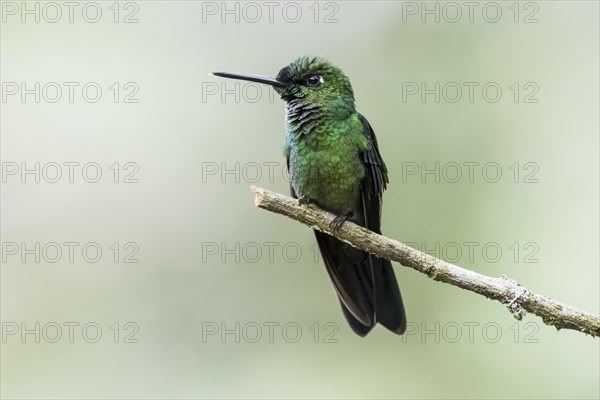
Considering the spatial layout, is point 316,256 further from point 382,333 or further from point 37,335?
point 37,335

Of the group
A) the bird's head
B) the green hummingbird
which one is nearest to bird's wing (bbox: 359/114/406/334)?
the green hummingbird

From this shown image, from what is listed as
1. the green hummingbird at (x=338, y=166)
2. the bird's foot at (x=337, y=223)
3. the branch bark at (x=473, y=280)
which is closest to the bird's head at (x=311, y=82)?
the green hummingbird at (x=338, y=166)

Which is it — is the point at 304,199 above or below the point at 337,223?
above

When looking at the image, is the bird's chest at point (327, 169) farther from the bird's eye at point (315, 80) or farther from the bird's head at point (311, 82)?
the bird's eye at point (315, 80)

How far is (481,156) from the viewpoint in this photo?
7.68 m

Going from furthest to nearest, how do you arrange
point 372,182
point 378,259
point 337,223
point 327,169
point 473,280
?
1. point 378,259
2. point 372,182
3. point 327,169
4. point 337,223
5. point 473,280

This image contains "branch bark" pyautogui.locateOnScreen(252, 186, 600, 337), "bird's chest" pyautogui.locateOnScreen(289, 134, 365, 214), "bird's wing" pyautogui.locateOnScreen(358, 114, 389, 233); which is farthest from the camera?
"bird's wing" pyautogui.locateOnScreen(358, 114, 389, 233)

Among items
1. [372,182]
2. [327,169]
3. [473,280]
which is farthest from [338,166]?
[473,280]

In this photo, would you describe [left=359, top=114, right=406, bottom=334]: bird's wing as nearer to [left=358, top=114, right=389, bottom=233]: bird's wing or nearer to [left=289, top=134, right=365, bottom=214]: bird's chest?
[left=358, top=114, right=389, bottom=233]: bird's wing

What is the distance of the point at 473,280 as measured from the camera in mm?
3760

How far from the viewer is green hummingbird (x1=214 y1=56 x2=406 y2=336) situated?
4824 mm

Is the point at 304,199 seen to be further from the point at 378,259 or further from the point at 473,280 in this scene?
the point at 473,280

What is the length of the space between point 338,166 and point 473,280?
1436mm

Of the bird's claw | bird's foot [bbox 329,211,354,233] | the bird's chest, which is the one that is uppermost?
the bird's chest
